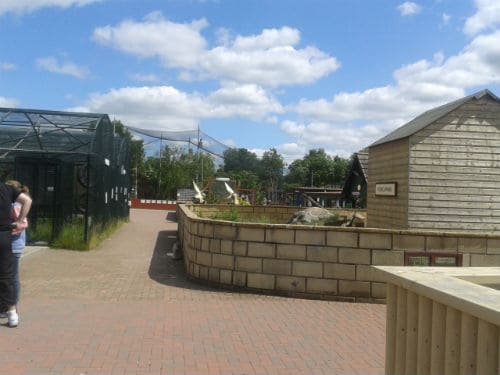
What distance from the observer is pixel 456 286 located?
10.5ft

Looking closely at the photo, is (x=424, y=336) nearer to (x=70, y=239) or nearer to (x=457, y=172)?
(x=457, y=172)

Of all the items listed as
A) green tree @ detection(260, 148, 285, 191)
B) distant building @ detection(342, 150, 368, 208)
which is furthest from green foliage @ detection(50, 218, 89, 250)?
green tree @ detection(260, 148, 285, 191)

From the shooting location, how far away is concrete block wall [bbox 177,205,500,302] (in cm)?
828

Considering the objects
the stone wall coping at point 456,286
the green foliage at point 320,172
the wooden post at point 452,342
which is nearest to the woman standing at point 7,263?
the stone wall coping at point 456,286

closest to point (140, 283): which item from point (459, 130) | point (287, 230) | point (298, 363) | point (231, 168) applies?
point (287, 230)

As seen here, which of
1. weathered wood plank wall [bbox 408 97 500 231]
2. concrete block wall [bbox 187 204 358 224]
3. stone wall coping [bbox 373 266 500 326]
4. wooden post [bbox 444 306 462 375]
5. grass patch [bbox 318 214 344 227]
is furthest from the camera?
concrete block wall [bbox 187 204 358 224]

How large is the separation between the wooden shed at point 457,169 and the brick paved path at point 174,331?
20.6 ft

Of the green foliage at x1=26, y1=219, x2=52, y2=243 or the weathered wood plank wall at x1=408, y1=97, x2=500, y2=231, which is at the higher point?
the weathered wood plank wall at x1=408, y1=97, x2=500, y2=231

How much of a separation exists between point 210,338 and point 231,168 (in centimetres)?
9216

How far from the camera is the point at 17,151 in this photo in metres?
13.7

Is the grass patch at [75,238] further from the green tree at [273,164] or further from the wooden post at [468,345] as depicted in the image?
the green tree at [273,164]

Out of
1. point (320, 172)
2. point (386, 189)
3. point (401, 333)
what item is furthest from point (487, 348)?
point (320, 172)

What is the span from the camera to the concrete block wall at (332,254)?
8.28 metres

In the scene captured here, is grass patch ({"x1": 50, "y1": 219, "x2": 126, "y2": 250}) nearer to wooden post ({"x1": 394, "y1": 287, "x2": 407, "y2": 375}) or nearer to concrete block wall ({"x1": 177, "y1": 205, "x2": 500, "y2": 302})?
concrete block wall ({"x1": 177, "y1": 205, "x2": 500, "y2": 302})
